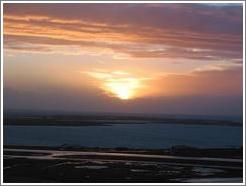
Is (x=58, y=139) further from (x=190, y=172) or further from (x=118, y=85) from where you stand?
(x=190, y=172)

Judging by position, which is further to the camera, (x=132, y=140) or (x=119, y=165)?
(x=132, y=140)

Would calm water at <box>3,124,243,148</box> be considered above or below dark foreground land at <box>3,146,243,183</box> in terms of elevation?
above

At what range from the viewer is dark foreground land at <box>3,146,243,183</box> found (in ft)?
21.4

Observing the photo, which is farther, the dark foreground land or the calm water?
the calm water

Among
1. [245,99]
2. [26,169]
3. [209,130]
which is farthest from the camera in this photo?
[209,130]

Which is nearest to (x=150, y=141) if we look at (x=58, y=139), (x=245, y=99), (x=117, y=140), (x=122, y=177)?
(x=117, y=140)

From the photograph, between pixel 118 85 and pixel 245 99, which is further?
pixel 118 85

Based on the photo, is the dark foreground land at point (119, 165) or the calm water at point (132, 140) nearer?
the dark foreground land at point (119, 165)

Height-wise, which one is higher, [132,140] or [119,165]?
[132,140]

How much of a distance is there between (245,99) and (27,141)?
15.9 ft

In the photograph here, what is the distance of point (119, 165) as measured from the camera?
709 centimetres

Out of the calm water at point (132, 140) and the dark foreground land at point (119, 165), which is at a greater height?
the calm water at point (132, 140)

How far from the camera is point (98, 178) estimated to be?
636cm

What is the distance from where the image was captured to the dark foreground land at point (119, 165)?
652 cm
